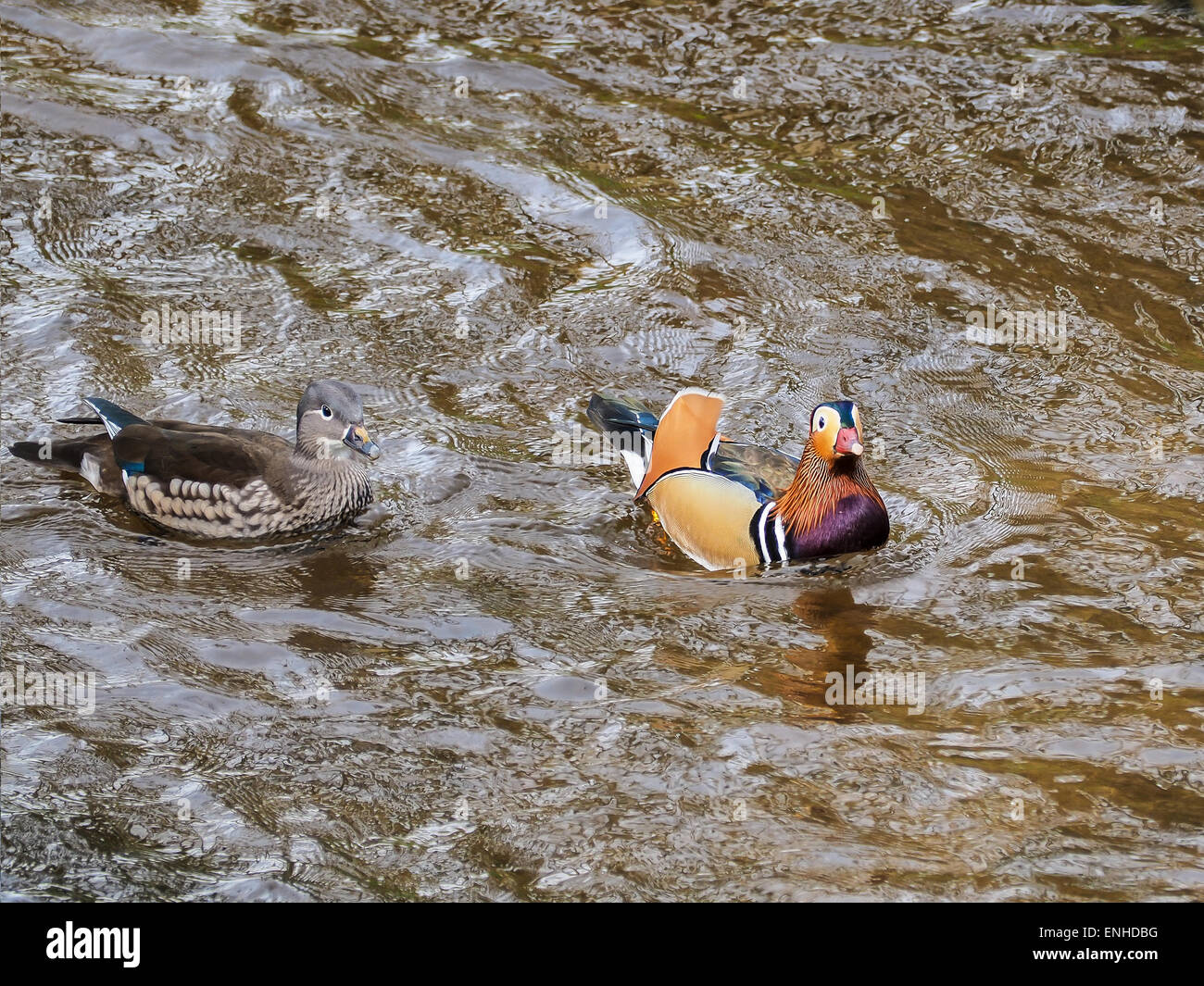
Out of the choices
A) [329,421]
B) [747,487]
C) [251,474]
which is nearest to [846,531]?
[747,487]

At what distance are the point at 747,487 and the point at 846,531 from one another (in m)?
0.62

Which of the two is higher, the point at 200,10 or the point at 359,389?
the point at 200,10

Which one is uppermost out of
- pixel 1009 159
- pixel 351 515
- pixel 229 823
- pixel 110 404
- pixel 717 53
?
pixel 717 53

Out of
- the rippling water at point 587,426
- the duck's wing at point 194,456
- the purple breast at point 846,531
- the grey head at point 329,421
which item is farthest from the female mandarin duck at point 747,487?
the duck's wing at point 194,456

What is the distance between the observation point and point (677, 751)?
547 cm

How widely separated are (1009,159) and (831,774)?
6365mm

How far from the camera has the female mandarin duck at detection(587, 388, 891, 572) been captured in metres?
6.93

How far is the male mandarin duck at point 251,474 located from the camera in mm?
7172

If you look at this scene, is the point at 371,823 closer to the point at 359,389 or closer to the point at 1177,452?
the point at 359,389

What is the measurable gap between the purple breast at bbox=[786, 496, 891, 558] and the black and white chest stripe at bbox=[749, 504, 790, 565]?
0.05m

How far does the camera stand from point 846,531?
22.7 ft

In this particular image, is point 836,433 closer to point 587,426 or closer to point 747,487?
point 747,487

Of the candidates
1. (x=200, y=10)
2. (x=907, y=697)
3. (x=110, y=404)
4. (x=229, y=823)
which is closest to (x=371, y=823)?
(x=229, y=823)

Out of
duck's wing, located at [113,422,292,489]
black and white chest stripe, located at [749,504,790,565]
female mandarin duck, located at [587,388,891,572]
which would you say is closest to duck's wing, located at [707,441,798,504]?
female mandarin duck, located at [587,388,891,572]
